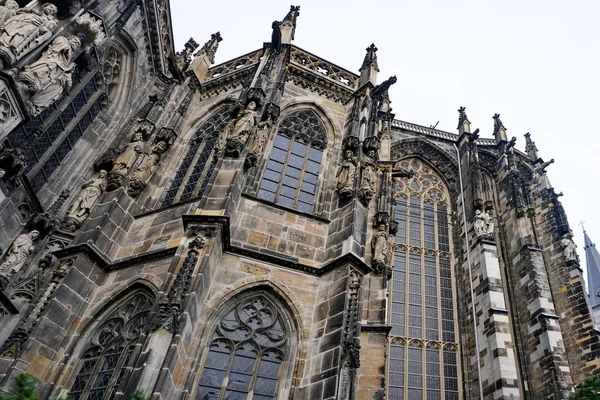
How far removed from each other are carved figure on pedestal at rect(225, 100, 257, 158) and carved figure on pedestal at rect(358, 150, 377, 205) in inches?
101

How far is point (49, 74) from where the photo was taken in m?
7.39

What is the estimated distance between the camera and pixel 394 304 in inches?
499

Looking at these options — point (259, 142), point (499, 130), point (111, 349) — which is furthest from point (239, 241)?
point (499, 130)

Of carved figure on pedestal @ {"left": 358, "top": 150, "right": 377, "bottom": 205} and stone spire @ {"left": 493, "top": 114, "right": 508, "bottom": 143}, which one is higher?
stone spire @ {"left": 493, "top": 114, "right": 508, "bottom": 143}

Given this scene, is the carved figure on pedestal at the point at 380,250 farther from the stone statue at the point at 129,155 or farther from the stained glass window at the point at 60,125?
the stained glass window at the point at 60,125

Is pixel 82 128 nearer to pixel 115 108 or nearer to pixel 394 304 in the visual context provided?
pixel 115 108

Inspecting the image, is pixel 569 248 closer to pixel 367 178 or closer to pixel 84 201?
pixel 367 178

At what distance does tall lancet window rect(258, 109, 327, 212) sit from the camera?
1015 centimetres

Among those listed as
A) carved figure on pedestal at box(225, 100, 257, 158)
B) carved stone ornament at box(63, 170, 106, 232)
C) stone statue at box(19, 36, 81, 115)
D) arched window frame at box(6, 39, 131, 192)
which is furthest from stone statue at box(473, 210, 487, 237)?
stone statue at box(19, 36, 81, 115)

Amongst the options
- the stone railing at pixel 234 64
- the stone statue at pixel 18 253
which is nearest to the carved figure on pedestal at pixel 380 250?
the stone railing at pixel 234 64

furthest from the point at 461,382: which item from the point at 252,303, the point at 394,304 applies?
the point at 252,303

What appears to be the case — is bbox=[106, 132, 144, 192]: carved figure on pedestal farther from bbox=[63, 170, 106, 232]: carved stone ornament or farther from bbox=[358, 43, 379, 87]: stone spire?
bbox=[358, 43, 379, 87]: stone spire

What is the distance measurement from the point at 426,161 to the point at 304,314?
35.9 feet

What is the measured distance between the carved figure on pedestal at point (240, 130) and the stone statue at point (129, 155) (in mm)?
2078
